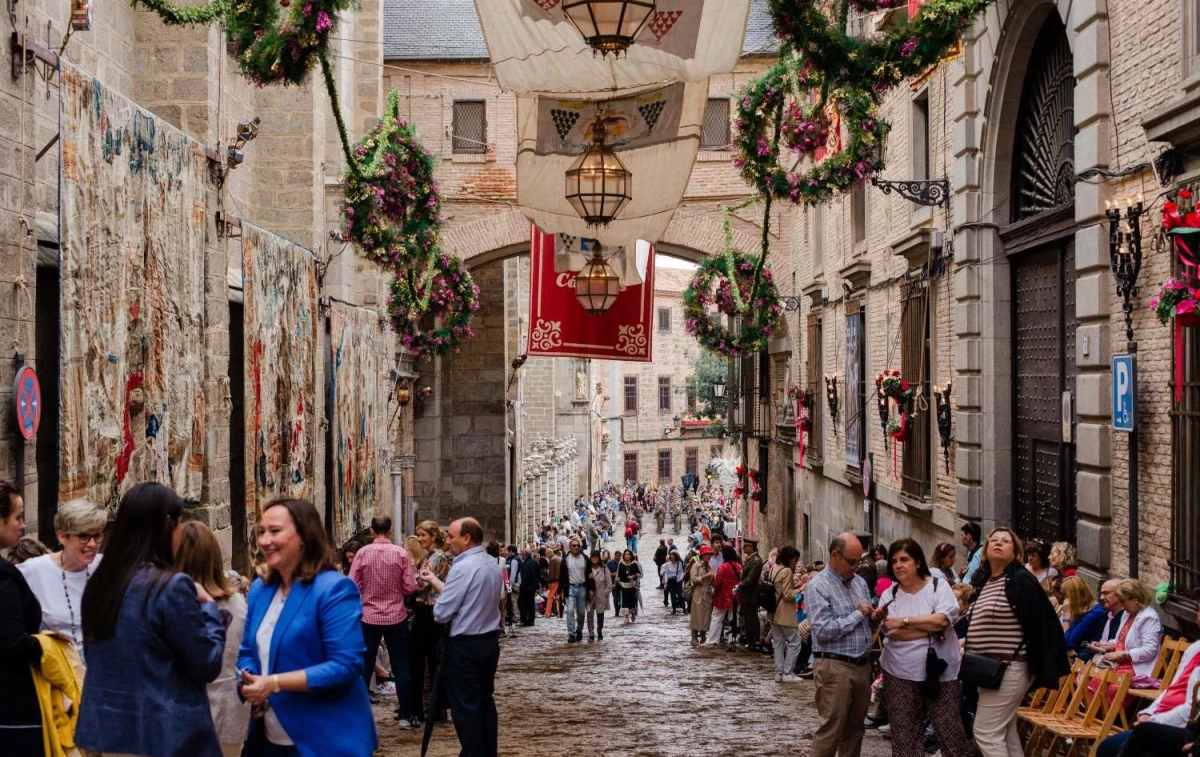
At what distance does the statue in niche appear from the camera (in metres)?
56.7

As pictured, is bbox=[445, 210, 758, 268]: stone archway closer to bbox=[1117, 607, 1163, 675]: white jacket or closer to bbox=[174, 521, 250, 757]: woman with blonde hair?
bbox=[1117, 607, 1163, 675]: white jacket

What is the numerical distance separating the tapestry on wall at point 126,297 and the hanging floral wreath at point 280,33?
880mm

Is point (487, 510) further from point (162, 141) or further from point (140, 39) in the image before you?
point (162, 141)

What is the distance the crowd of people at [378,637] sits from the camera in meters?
4.73

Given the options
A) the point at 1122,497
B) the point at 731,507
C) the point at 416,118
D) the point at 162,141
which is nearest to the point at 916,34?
the point at 1122,497

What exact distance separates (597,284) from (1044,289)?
443 cm

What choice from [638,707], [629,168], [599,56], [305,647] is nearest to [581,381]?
[638,707]

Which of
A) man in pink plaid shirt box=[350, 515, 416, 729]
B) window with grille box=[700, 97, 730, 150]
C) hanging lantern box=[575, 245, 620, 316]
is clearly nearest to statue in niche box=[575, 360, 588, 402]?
window with grille box=[700, 97, 730, 150]

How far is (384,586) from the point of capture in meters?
11.0

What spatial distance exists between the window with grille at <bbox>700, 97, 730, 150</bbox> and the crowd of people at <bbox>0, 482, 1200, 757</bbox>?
45.9ft

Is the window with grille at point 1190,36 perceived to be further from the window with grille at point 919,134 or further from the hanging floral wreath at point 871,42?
the window with grille at point 919,134

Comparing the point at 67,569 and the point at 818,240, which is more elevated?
the point at 818,240

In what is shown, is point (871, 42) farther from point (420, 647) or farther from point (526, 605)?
point (526, 605)

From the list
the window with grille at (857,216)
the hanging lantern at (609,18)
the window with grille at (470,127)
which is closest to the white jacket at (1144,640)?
the hanging lantern at (609,18)
